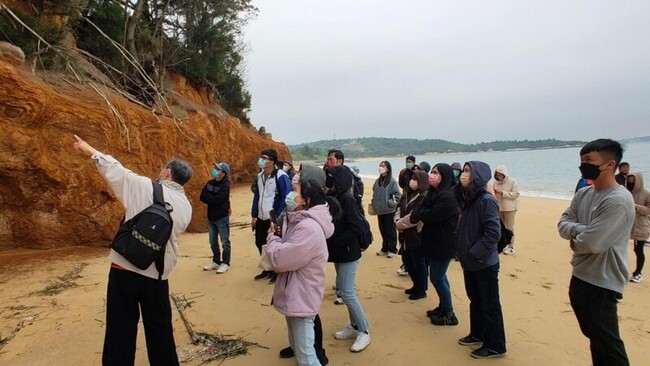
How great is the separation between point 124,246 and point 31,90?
17.9ft

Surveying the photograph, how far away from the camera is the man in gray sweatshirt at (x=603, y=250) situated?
2529mm

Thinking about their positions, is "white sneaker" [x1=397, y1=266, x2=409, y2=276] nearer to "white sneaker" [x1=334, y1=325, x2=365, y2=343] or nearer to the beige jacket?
"white sneaker" [x1=334, y1=325, x2=365, y2=343]

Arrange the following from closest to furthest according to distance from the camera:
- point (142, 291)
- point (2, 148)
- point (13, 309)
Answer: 1. point (142, 291)
2. point (13, 309)
3. point (2, 148)

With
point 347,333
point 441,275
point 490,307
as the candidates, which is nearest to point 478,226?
point 490,307

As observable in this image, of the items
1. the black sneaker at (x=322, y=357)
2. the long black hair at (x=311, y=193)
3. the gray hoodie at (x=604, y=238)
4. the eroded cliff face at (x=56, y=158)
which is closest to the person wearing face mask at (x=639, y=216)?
the gray hoodie at (x=604, y=238)

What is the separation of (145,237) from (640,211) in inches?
282

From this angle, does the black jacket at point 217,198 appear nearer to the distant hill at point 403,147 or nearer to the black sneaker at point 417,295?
the black sneaker at point 417,295

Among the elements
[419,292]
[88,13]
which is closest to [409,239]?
[419,292]

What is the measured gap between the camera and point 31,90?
622 centimetres

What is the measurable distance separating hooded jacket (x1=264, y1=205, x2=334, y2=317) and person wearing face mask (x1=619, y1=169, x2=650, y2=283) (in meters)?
5.75

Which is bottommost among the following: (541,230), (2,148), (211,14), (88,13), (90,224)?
(541,230)

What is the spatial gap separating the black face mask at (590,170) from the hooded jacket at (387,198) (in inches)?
179

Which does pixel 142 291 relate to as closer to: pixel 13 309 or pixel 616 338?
pixel 13 309

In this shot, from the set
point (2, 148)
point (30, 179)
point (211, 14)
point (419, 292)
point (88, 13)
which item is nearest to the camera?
point (419, 292)
